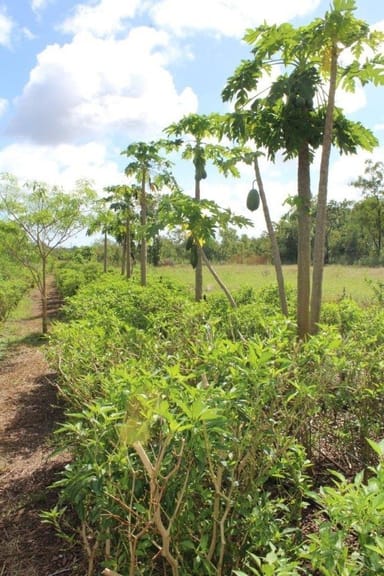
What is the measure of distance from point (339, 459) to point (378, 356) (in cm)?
74

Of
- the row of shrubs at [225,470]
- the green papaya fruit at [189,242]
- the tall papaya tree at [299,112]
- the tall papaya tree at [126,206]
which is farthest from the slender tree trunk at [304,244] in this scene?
the tall papaya tree at [126,206]

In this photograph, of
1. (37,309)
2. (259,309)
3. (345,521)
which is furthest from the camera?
(37,309)

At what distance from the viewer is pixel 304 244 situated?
16.5 feet

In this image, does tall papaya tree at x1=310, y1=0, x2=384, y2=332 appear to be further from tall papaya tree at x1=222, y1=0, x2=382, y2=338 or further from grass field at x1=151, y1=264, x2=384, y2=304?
grass field at x1=151, y1=264, x2=384, y2=304

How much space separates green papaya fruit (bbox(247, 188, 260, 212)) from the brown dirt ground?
115 inches

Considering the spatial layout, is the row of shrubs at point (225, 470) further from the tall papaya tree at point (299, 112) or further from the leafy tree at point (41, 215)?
the leafy tree at point (41, 215)

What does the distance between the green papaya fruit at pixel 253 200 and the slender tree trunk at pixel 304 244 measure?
2.21 ft

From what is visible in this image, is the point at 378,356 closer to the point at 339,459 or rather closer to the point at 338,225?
the point at 339,459

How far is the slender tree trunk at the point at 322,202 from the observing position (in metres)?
4.20

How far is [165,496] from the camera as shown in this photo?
1870mm

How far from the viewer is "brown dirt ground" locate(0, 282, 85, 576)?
2.71m

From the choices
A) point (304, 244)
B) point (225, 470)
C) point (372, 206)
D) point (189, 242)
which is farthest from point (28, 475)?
point (372, 206)

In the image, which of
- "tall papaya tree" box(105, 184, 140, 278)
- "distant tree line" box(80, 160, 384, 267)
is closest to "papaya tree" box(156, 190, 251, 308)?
"tall papaya tree" box(105, 184, 140, 278)

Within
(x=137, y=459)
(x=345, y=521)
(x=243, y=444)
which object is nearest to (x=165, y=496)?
(x=137, y=459)
